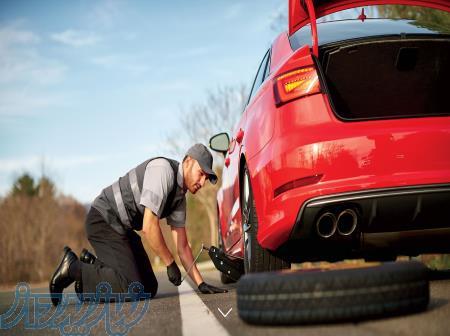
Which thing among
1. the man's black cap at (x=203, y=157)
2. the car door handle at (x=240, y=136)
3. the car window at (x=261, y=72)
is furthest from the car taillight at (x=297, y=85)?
the man's black cap at (x=203, y=157)

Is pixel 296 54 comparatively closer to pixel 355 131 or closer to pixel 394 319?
pixel 355 131

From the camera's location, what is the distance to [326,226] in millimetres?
3500

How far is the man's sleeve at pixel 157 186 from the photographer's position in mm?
4980

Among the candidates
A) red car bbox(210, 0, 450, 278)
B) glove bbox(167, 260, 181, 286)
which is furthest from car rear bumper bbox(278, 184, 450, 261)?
glove bbox(167, 260, 181, 286)

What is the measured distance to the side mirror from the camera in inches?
229

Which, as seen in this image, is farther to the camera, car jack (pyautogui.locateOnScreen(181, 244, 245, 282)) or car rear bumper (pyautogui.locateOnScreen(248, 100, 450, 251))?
car jack (pyautogui.locateOnScreen(181, 244, 245, 282))

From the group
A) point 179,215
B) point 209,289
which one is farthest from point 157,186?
point 209,289

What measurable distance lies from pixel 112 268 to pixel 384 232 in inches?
102

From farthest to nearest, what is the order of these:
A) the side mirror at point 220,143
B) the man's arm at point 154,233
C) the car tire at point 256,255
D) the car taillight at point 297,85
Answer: the side mirror at point 220,143
the man's arm at point 154,233
the car tire at point 256,255
the car taillight at point 297,85

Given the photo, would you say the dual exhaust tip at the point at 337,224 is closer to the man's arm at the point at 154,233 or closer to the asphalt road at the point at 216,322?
the asphalt road at the point at 216,322

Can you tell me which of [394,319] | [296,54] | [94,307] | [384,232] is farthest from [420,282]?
[94,307]

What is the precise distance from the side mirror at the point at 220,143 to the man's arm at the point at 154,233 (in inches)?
43.8

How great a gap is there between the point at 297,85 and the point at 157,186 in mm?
1818

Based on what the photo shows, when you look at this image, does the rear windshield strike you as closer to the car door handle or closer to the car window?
the car window
